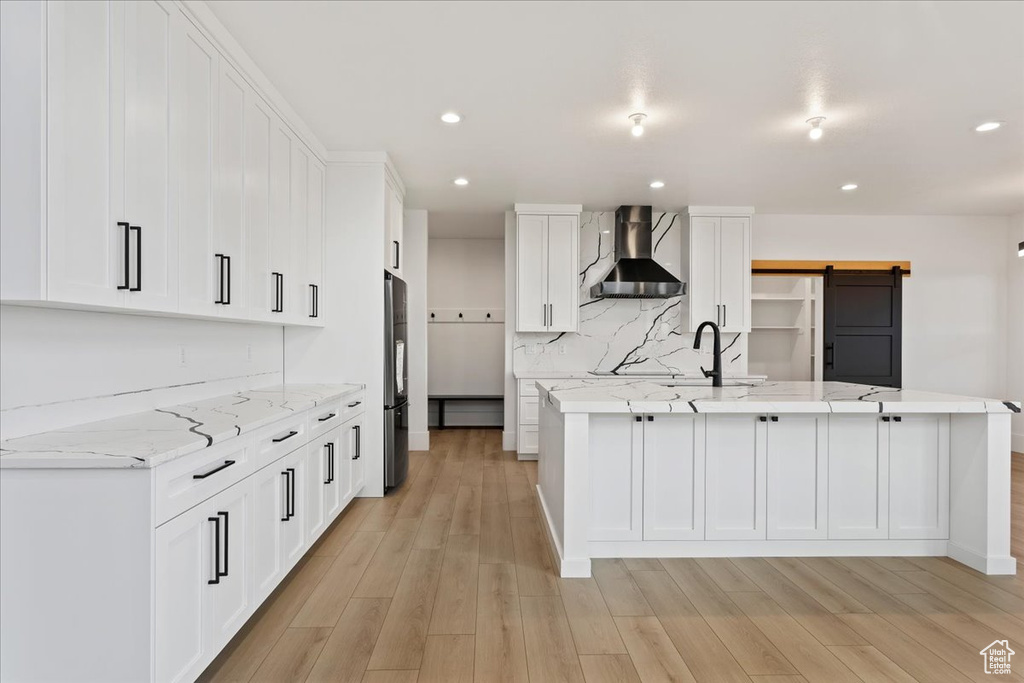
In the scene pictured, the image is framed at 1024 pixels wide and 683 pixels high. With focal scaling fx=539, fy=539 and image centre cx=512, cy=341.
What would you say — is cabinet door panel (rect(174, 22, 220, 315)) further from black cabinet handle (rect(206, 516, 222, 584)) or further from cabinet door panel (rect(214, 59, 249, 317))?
black cabinet handle (rect(206, 516, 222, 584))

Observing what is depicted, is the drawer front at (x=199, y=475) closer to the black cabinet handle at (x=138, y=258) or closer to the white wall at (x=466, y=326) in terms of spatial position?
the black cabinet handle at (x=138, y=258)

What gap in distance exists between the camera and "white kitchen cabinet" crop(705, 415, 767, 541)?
2.85m

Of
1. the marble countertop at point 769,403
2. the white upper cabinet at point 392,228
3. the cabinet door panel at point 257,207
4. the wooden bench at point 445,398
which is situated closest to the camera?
the marble countertop at point 769,403

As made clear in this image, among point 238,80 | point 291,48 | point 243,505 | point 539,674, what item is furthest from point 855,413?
point 238,80

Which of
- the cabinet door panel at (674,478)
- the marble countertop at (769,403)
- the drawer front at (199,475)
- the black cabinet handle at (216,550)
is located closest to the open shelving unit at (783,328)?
the marble countertop at (769,403)

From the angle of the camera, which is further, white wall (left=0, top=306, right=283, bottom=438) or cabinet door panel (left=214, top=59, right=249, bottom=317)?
cabinet door panel (left=214, top=59, right=249, bottom=317)

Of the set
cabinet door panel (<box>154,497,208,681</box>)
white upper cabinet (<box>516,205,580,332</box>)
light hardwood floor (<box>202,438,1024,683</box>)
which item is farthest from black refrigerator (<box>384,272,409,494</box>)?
cabinet door panel (<box>154,497,208,681</box>)

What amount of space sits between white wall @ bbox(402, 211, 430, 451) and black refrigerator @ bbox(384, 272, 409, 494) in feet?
4.25

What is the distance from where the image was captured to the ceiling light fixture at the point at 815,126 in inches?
130

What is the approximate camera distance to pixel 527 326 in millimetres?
5465

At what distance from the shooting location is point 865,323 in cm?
595

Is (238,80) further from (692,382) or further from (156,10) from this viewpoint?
(692,382)

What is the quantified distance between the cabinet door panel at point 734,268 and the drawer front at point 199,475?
4.75m

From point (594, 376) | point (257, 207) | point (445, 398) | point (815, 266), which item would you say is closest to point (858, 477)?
point (594, 376)
